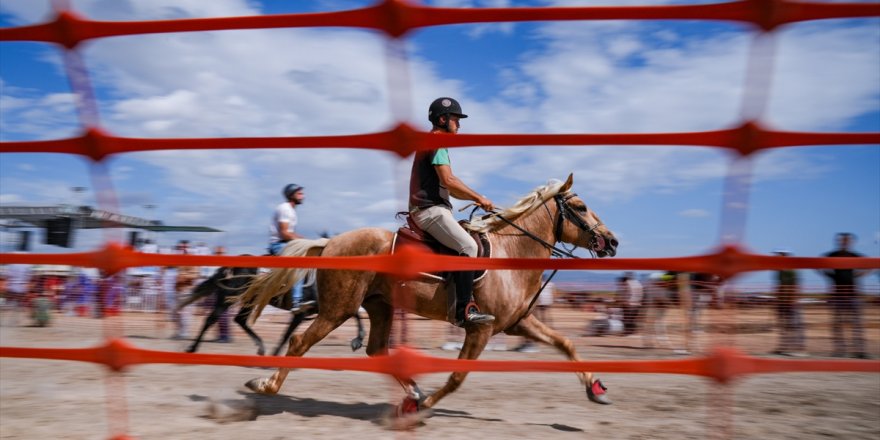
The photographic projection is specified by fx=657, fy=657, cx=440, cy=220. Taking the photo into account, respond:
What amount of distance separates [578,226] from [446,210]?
1.38 meters

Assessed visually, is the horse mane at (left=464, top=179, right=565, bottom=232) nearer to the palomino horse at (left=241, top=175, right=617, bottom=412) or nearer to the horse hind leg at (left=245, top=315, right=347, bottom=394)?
the palomino horse at (left=241, top=175, right=617, bottom=412)

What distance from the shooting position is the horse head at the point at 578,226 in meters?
5.36

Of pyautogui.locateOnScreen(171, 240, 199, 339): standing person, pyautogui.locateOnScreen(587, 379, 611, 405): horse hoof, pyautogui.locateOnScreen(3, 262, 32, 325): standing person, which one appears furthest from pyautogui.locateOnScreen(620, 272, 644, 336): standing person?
pyautogui.locateOnScreen(3, 262, 32, 325): standing person

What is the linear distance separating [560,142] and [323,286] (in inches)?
142

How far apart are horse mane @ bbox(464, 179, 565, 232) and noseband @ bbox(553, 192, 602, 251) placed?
9cm

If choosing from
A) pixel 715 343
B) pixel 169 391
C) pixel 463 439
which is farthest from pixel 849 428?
pixel 169 391

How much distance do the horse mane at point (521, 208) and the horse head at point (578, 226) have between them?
71mm

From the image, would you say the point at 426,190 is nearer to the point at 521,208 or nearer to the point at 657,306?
the point at 521,208

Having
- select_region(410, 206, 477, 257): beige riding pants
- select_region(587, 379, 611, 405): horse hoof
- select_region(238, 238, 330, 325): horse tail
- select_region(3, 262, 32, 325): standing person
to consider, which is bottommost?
select_region(587, 379, 611, 405): horse hoof

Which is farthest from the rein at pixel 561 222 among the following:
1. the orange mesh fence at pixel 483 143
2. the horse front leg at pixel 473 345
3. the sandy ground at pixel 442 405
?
the orange mesh fence at pixel 483 143

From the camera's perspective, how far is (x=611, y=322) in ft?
27.5

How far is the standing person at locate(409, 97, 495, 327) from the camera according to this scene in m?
4.32

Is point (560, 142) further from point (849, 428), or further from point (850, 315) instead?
point (850, 315)

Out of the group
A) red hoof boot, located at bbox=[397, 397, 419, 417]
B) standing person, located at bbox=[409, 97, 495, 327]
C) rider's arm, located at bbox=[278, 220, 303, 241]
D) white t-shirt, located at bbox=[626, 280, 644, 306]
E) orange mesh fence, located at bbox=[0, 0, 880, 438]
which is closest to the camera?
orange mesh fence, located at bbox=[0, 0, 880, 438]
